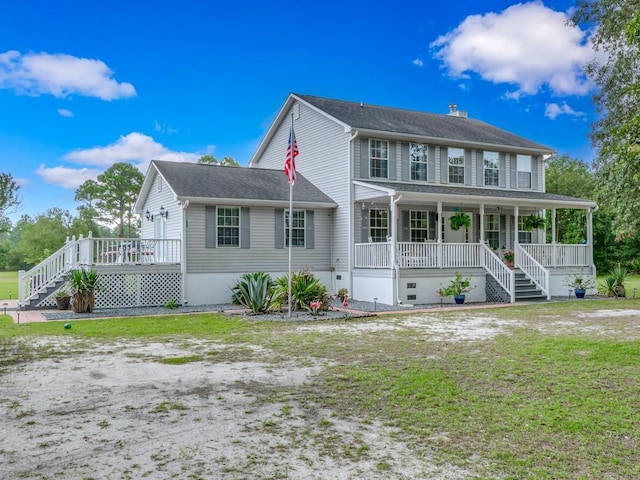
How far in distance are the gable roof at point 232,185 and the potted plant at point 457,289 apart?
4970 millimetres

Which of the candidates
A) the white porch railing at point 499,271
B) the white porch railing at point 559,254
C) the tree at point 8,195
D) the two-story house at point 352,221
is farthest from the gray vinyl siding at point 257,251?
the tree at point 8,195

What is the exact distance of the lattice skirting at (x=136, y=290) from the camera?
15.3m

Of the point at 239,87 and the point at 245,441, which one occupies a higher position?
the point at 239,87

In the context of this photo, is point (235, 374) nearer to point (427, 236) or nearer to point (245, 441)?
point (245, 441)

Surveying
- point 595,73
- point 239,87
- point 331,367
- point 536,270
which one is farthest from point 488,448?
point 239,87

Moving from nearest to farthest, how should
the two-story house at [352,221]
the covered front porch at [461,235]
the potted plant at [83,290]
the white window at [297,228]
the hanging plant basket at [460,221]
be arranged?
1. the potted plant at [83,290]
2. the two-story house at [352,221]
3. the covered front porch at [461,235]
4. the white window at [297,228]
5. the hanging plant basket at [460,221]

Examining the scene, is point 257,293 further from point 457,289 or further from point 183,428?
point 183,428

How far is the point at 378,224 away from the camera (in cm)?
1877

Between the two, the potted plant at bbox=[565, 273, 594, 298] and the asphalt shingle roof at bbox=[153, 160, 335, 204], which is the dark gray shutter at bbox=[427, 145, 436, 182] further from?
the potted plant at bbox=[565, 273, 594, 298]

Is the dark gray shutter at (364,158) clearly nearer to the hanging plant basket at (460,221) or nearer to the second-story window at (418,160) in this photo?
the second-story window at (418,160)

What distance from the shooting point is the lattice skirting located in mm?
15273

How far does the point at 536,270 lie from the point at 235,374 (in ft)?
46.9

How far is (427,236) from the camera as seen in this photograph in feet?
64.0

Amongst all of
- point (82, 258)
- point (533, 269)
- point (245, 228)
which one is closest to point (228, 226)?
point (245, 228)
